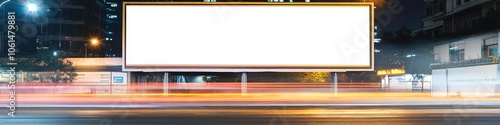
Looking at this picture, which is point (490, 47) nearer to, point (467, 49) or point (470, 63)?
point (467, 49)

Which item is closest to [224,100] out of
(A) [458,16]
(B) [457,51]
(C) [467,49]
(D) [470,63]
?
(D) [470,63]

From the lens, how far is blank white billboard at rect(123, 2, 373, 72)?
23.4m

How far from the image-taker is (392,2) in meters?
43.8

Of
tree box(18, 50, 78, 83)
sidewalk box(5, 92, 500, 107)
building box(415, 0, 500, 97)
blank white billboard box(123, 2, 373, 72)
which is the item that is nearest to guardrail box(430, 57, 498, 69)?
building box(415, 0, 500, 97)

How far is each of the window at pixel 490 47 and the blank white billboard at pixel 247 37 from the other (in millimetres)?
14606

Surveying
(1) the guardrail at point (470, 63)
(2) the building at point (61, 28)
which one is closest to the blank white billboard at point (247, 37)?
(1) the guardrail at point (470, 63)

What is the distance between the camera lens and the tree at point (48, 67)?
33.1 meters

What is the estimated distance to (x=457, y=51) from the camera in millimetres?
40312

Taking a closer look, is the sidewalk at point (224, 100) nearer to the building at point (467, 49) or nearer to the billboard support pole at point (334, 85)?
the billboard support pole at point (334, 85)

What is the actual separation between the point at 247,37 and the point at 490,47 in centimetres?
1871

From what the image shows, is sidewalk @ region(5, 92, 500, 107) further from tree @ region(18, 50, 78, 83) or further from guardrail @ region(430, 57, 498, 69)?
tree @ region(18, 50, 78, 83)

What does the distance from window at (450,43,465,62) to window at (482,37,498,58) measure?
334 cm

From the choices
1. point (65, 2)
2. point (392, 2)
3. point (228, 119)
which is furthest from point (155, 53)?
point (65, 2)

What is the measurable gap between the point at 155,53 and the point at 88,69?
1228 centimetres
